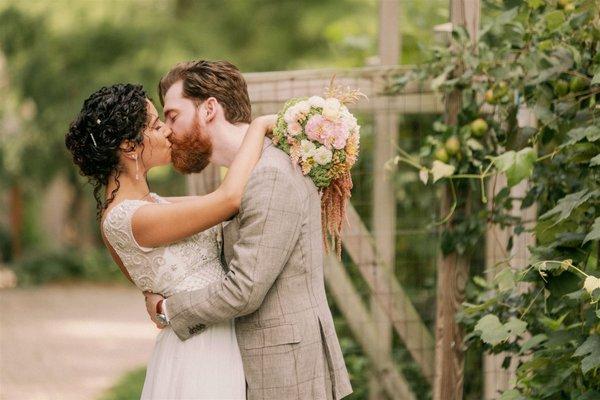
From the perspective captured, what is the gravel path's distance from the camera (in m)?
7.55

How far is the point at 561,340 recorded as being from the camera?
3.06m

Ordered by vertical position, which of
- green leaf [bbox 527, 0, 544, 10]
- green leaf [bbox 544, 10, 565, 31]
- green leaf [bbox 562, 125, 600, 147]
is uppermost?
green leaf [bbox 527, 0, 544, 10]

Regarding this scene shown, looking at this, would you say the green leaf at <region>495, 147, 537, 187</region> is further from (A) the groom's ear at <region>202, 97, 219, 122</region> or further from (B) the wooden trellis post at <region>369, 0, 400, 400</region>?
(B) the wooden trellis post at <region>369, 0, 400, 400</region>

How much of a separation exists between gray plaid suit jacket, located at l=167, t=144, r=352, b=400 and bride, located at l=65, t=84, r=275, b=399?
0.06m

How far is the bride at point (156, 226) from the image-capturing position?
2771mm

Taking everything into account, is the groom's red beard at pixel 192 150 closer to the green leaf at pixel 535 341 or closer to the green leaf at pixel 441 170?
the green leaf at pixel 441 170

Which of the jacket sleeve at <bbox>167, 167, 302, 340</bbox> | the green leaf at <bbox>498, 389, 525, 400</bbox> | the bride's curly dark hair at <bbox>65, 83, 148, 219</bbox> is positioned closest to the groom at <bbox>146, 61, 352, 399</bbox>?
the jacket sleeve at <bbox>167, 167, 302, 340</bbox>

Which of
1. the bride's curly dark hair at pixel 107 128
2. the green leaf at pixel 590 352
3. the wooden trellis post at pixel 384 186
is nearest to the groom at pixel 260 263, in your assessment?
the bride's curly dark hair at pixel 107 128

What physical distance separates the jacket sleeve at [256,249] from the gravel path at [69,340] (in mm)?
4685

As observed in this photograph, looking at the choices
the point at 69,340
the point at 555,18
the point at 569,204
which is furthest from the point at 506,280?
the point at 69,340

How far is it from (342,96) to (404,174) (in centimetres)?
222

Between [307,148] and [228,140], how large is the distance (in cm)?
29

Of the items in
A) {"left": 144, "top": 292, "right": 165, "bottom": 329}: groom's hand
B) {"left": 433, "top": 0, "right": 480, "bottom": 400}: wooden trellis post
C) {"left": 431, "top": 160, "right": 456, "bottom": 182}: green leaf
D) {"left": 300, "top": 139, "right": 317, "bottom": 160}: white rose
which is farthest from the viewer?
{"left": 433, "top": 0, "right": 480, "bottom": 400}: wooden trellis post

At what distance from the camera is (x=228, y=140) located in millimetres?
2918
